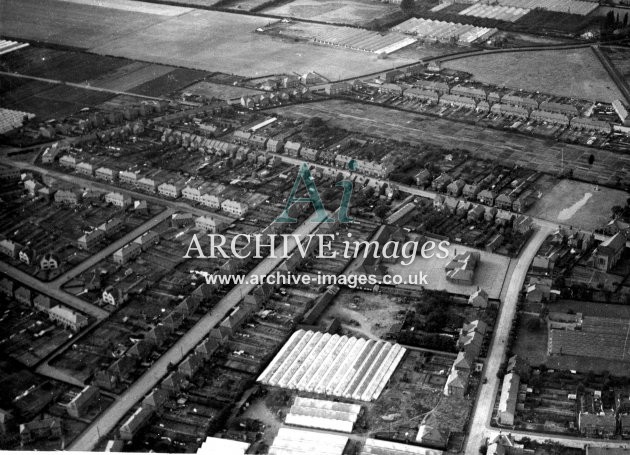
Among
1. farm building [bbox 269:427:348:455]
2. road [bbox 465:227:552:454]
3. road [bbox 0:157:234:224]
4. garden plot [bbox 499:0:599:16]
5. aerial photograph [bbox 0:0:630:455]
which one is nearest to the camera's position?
farm building [bbox 269:427:348:455]

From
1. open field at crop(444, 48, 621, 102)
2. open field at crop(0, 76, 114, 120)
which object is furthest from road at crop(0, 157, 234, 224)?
open field at crop(444, 48, 621, 102)

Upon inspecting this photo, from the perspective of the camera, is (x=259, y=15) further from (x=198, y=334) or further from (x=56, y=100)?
(x=198, y=334)

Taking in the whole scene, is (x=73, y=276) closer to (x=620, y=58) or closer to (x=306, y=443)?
(x=306, y=443)

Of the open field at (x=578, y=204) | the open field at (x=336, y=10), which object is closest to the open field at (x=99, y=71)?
the open field at (x=336, y=10)

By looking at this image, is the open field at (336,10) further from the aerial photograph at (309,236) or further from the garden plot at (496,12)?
the garden plot at (496,12)

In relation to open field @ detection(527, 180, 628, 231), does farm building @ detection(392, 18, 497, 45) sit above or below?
above

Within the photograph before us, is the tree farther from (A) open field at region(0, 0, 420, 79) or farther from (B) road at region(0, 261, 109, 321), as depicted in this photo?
(B) road at region(0, 261, 109, 321)
